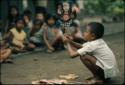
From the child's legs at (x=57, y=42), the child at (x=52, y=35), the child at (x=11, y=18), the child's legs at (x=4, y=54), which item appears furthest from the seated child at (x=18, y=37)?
the child's legs at (x=4, y=54)

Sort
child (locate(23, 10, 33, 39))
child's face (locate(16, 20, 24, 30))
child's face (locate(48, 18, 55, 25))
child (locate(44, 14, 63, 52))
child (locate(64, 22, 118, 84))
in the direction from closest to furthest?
child (locate(64, 22, 118, 84)) → child's face (locate(16, 20, 24, 30)) → child (locate(44, 14, 63, 52)) → child's face (locate(48, 18, 55, 25)) → child (locate(23, 10, 33, 39))

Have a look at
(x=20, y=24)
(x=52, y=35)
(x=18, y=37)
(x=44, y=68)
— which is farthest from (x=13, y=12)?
(x=44, y=68)

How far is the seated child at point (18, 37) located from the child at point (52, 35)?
593mm

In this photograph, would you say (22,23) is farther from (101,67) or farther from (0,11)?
(101,67)

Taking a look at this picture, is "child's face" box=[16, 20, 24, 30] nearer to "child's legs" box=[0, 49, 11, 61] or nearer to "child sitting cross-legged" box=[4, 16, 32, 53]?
"child sitting cross-legged" box=[4, 16, 32, 53]

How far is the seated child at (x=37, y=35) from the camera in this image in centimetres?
1034

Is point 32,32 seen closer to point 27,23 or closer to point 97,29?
point 27,23

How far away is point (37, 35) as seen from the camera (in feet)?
34.0

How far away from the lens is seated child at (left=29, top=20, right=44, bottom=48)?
10336mm

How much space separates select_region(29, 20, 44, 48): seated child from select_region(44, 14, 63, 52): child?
0.65ft

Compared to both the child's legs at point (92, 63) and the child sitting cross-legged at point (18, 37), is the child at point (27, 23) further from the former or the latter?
the child's legs at point (92, 63)

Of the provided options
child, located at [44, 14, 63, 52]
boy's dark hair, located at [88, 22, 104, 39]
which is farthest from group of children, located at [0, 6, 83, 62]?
boy's dark hair, located at [88, 22, 104, 39]

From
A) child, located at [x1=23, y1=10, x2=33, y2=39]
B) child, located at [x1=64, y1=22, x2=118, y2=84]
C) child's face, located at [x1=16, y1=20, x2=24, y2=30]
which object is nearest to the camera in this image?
child, located at [x1=64, y1=22, x2=118, y2=84]

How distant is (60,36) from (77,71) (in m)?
2.68
